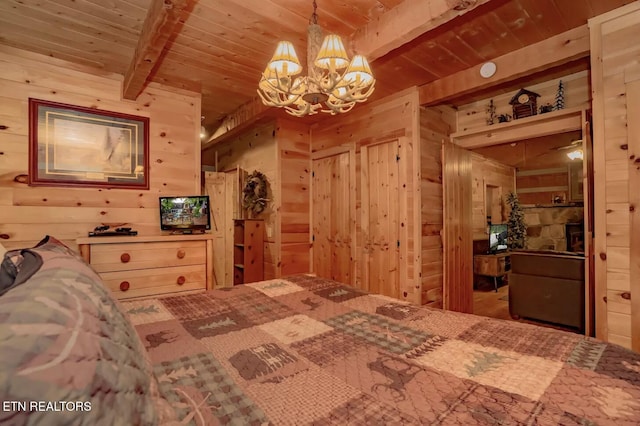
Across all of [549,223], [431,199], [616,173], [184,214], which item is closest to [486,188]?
[549,223]

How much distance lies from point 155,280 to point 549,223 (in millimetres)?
7970

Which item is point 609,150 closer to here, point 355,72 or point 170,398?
point 355,72

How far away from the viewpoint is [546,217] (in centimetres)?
705

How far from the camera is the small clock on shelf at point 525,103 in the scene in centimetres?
300

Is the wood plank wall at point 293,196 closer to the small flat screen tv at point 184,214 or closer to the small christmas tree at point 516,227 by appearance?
the small flat screen tv at point 184,214

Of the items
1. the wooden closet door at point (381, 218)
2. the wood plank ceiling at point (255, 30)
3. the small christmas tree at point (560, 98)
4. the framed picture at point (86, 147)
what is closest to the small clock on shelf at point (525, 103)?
the small christmas tree at point (560, 98)

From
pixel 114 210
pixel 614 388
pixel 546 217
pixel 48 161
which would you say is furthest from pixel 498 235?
pixel 48 161

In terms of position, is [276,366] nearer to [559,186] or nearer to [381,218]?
[381,218]

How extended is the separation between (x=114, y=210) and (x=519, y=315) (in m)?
4.63

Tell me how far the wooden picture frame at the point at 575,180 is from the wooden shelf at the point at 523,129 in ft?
17.1

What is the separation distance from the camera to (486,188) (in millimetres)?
6547

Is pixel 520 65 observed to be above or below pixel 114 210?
above

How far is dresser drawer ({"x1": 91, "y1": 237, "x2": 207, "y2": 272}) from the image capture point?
7.96ft

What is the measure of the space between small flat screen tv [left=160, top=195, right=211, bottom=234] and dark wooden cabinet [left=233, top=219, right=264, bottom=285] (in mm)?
1109
